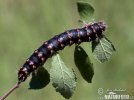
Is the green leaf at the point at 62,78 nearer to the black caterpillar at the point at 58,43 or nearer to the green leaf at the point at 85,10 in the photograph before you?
the black caterpillar at the point at 58,43

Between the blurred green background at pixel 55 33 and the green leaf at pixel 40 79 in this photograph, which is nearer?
the green leaf at pixel 40 79

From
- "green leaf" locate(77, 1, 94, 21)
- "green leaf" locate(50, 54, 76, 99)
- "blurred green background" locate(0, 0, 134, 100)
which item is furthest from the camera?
"blurred green background" locate(0, 0, 134, 100)

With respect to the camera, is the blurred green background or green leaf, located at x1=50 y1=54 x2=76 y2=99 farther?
the blurred green background

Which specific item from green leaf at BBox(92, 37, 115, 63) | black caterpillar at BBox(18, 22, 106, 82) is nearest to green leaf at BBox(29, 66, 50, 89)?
black caterpillar at BBox(18, 22, 106, 82)

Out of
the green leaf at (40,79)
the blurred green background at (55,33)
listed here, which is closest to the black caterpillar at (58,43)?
the green leaf at (40,79)

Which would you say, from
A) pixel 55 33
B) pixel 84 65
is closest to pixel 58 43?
pixel 84 65

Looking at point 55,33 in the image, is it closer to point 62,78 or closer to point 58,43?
point 58,43

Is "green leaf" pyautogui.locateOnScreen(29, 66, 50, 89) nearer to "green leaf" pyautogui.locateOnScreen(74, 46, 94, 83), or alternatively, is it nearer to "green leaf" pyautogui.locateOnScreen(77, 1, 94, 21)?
"green leaf" pyautogui.locateOnScreen(74, 46, 94, 83)

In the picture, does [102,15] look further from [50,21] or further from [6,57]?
[6,57]
